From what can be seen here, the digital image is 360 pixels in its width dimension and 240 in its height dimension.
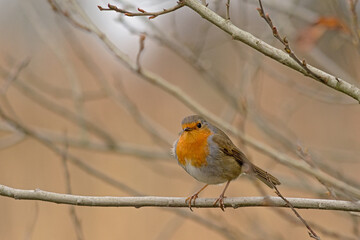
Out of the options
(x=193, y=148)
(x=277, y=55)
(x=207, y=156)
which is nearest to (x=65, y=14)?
(x=193, y=148)

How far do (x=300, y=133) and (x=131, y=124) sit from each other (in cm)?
345

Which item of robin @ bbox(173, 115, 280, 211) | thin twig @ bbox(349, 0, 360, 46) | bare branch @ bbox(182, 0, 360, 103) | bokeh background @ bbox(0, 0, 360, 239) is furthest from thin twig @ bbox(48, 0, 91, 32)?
thin twig @ bbox(349, 0, 360, 46)

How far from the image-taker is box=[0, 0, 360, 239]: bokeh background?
4445mm

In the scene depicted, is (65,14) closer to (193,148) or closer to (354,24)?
(193,148)

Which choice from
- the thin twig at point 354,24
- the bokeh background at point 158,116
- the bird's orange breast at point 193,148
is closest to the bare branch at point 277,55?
the thin twig at point 354,24

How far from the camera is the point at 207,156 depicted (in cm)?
397

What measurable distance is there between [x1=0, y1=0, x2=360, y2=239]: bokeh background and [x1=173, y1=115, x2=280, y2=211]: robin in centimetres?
17

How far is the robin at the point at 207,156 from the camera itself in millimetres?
3932

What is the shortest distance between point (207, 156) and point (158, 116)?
852 centimetres

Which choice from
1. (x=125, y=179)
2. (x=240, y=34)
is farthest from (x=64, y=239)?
(x=240, y=34)

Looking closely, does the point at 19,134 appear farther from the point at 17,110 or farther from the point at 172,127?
the point at 17,110

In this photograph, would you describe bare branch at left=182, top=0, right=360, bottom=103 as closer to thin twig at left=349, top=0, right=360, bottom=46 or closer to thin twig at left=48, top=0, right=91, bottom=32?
thin twig at left=349, top=0, right=360, bottom=46

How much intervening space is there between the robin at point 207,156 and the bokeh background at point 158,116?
A: 6.8 inches

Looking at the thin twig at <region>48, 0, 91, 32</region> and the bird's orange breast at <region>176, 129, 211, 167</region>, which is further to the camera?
the bird's orange breast at <region>176, 129, 211, 167</region>
